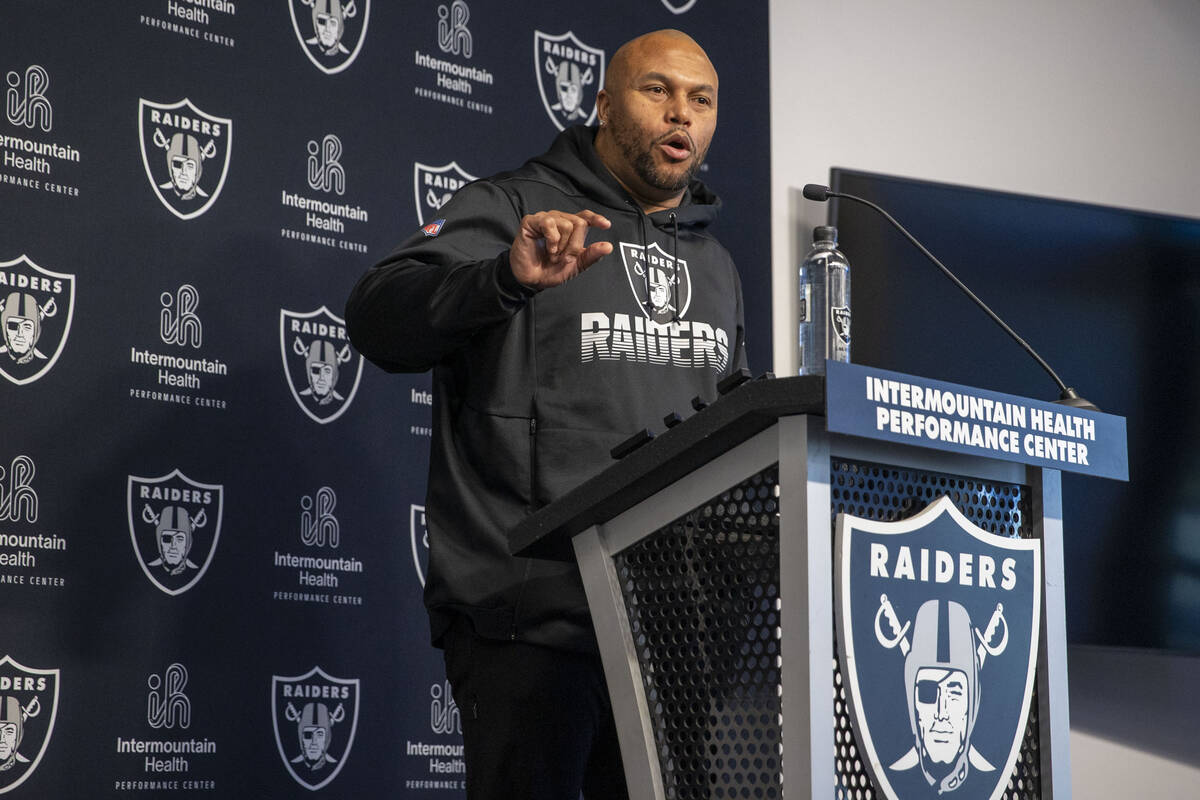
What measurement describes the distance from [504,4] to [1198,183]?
7.83 feet

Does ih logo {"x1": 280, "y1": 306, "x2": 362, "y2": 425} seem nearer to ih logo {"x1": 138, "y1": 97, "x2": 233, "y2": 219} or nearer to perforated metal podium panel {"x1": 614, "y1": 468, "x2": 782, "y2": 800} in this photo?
ih logo {"x1": 138, "y1": 97, "x2": 233, "y2": 219}

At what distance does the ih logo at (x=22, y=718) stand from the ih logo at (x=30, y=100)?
3.29 ft

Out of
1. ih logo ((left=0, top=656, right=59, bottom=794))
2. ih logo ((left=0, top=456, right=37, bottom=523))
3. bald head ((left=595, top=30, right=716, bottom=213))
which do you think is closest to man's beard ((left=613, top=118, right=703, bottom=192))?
bald head ((left=595, top=30, right=716, bottom=213))

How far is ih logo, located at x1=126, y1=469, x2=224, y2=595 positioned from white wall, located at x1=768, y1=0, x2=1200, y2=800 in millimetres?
1583

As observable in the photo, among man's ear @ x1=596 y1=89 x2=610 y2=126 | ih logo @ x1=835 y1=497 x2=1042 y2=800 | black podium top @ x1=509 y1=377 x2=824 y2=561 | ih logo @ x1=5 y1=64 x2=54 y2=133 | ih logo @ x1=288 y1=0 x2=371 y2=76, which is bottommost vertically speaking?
ih logo @ x1=835 y1=497 x2=1042 y2=800

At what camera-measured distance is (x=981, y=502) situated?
1374 mm

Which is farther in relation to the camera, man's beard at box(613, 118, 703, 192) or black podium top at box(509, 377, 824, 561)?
man's beard at box(613, 118, 703, 192)

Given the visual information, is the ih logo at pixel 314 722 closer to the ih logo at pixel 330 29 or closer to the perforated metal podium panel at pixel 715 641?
the ih logo at pixel 330 29

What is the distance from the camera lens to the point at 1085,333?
3785 mm

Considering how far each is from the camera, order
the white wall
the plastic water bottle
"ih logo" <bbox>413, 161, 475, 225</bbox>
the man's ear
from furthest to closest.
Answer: the white wall
"ih logo" <bbox>413, 161, 475, 225</bbox>
the plastic water bottle
the man's ear

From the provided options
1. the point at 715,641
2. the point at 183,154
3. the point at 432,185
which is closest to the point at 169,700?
the point at 183,154

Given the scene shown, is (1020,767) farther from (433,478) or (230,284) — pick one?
(230,284)

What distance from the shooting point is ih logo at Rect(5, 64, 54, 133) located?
8.33ft

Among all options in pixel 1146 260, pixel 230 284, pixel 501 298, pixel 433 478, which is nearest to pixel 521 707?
pixel 433 478
